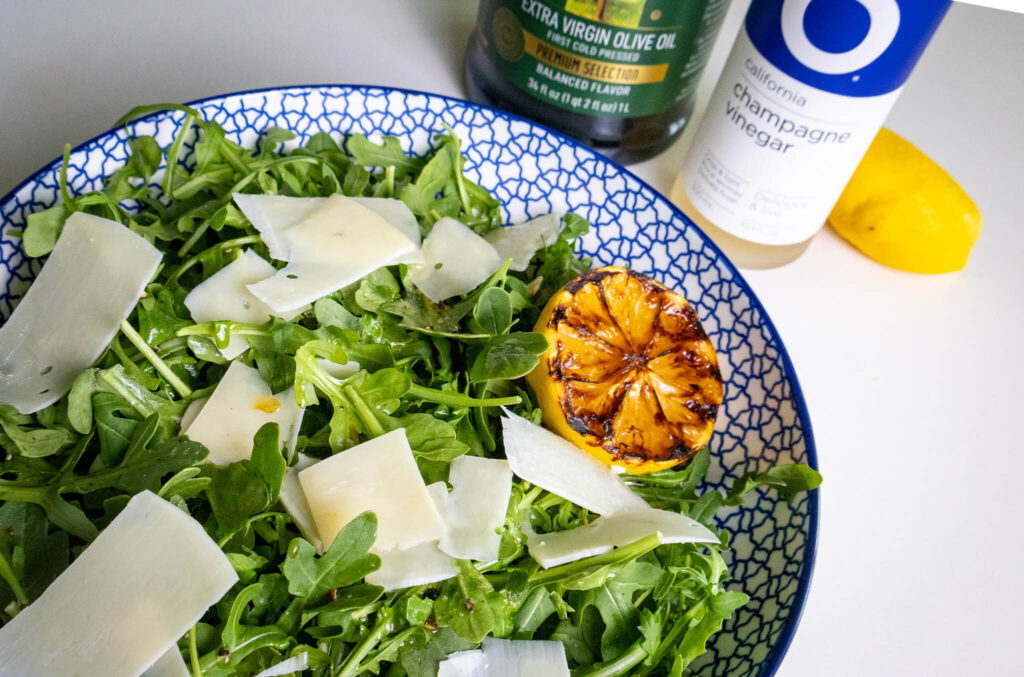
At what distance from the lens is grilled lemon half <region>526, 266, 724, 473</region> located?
0.62m

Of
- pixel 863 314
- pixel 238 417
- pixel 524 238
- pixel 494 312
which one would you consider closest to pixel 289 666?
→ pixel 238 417

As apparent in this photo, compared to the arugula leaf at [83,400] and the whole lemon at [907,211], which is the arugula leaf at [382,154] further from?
the whole lemon at [907,211]

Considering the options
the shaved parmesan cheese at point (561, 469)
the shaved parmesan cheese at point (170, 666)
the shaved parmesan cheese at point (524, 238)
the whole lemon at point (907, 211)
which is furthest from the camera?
the whole lemon at point (907, 211)

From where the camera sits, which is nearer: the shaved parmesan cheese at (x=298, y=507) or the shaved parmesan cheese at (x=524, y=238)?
the shaved parmesan cheese at (x=298, y=507)

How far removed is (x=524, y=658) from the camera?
54 cm

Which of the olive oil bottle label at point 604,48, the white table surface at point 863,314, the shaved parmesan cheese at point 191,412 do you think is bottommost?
the white table surface at point 863,314

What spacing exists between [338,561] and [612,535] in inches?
7.4

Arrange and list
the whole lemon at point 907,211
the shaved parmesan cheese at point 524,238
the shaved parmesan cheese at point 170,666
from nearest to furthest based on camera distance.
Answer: the shaved parmesan cheese at point 170,666 < the shaved parmesan cheese at point 524,238 < the whole lemon at point 907,211

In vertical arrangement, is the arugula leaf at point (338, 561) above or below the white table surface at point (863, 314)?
above

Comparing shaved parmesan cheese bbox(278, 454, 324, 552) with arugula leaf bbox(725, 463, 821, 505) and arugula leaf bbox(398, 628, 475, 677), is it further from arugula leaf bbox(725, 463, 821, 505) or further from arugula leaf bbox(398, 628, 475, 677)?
arugula leaf bbox(725, 463, 821, 505)

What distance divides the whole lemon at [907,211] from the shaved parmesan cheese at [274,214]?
2.05ft

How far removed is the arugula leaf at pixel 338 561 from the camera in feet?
1.67

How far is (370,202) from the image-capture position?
0.67 m

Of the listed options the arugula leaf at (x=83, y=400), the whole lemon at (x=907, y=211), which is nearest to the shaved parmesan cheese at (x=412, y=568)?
the arugula leaf at (x=83, y=400)
